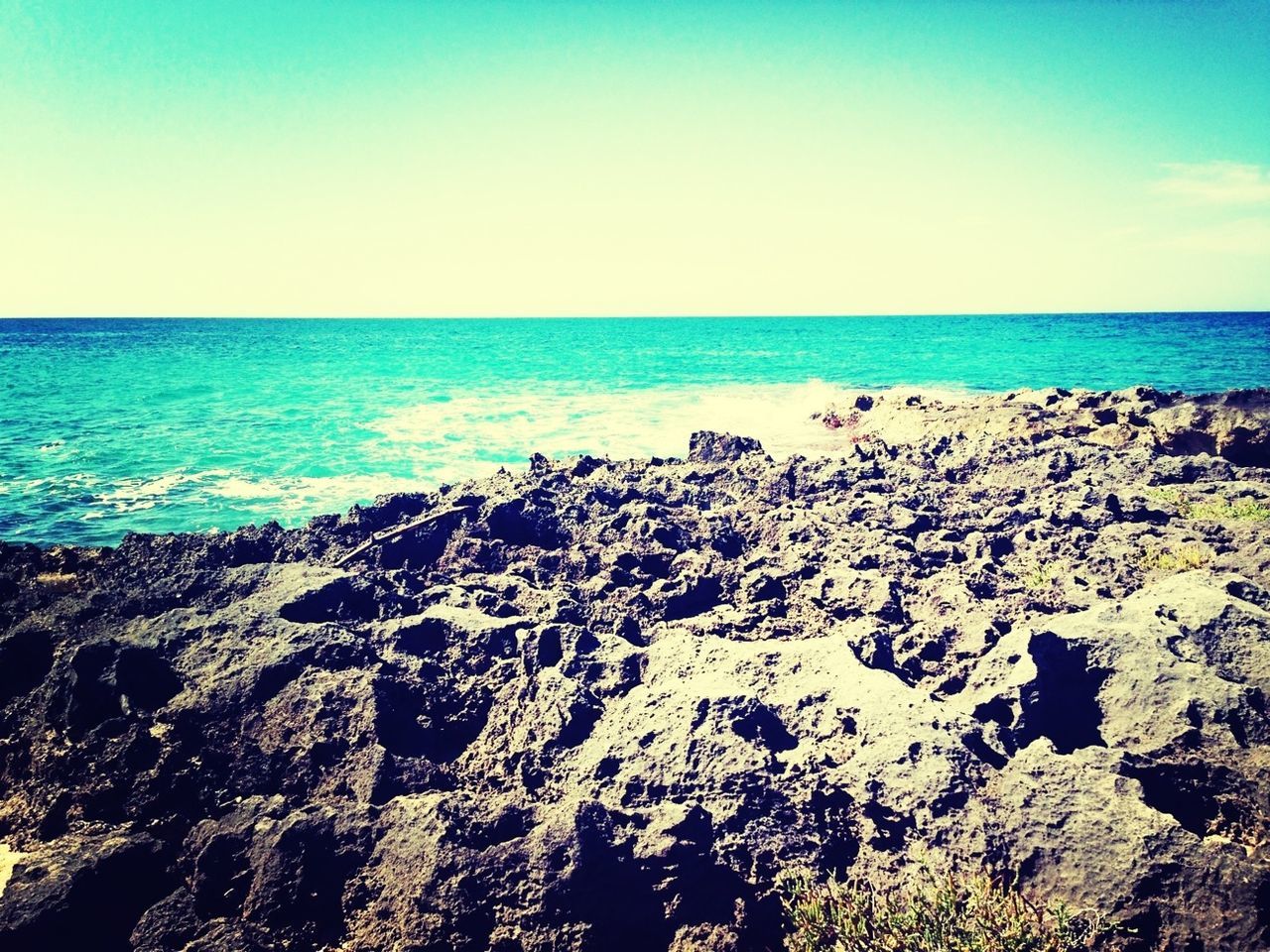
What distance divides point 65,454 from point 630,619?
1706 centimetres

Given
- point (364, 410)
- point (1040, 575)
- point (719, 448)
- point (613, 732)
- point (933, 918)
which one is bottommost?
point (933, 918)

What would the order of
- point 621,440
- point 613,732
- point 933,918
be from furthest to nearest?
point 621,440 → point 613,732 → point 933,918

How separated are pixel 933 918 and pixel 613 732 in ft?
6.56

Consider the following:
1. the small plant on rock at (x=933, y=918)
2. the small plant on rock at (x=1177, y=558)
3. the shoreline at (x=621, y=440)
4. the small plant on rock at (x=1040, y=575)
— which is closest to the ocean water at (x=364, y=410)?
the shoreline at (x=621, y=440)

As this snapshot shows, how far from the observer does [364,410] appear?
23.2m

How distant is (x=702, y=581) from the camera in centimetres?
647

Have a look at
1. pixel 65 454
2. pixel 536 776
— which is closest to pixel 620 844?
pixel 536 776

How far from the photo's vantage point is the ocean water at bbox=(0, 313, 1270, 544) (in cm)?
1280

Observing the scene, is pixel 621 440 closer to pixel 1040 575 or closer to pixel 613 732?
pixel 1040 575

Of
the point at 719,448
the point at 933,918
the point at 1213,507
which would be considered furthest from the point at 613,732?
the point at 1213,507

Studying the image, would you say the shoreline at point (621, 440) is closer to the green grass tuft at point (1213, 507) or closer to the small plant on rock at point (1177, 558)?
the green grass tuft at point (1213, 507)

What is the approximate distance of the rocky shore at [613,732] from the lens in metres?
3.38

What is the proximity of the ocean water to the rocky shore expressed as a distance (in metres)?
5.53

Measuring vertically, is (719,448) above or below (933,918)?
above
